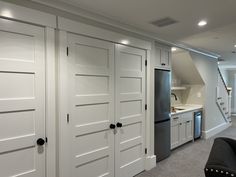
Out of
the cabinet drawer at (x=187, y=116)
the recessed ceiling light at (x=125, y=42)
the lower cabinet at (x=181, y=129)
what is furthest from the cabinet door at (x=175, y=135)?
the recessed ceiling light at (x=125, y=42)

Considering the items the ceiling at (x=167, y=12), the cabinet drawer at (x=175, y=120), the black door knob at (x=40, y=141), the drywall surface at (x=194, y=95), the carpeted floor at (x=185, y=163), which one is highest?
the ceiling at (x=167, y=12)

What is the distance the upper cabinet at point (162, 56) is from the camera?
3720 millimetres

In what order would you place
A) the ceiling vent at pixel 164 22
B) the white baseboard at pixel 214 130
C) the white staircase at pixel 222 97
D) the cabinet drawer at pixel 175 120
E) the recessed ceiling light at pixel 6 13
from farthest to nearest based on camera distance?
the white staircase at pixel 222 97, the white baseboard at pixel 214 130, the cabinet drawer at pixel 175 120, the ceiling vent at pixel 164 22, the recessed ceiling light at pixel 6 13

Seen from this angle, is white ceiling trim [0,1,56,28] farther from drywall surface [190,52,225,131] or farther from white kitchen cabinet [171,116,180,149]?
drywall surface [190,52,225,131]

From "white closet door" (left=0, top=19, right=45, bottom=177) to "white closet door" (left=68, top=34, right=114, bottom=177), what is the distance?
0.37 metres

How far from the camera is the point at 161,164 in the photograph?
3.69 m

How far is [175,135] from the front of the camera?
4.44 metres

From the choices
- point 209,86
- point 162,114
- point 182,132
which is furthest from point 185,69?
point 162,114

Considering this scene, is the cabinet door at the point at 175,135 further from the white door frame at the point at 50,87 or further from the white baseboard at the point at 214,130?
the white door frame at the point at 50,87

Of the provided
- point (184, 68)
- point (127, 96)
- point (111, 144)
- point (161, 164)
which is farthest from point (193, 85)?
point (111, 144)

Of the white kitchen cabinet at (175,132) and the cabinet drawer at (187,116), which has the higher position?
the cabinet drawer at (187,116)

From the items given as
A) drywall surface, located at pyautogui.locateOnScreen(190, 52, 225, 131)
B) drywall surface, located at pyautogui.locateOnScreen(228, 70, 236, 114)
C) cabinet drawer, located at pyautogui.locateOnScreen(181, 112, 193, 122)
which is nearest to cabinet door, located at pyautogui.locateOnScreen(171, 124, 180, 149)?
cabinet drawer, located at pyautogui.locateOnScreen(181, 112, 193, 122)

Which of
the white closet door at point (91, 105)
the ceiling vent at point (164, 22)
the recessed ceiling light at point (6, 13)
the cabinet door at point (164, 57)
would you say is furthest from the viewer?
the cabinet door at point (164, 57)

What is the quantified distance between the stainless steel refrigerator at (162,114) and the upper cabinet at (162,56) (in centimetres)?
12
